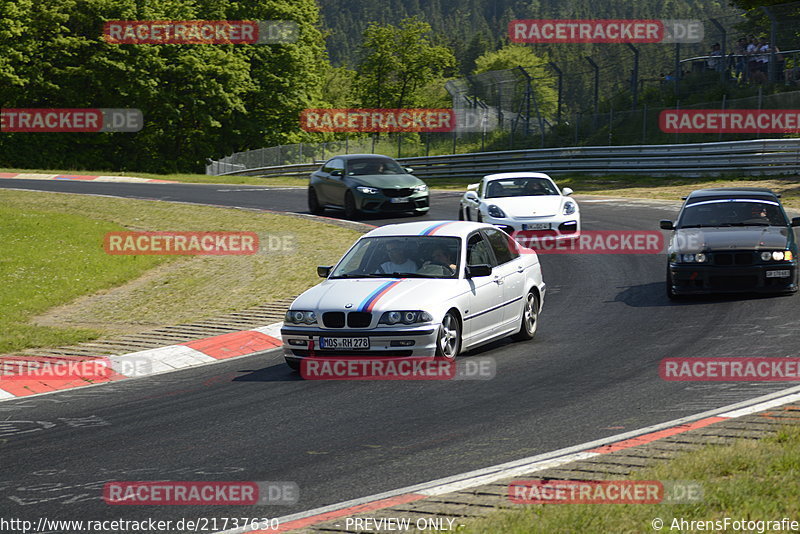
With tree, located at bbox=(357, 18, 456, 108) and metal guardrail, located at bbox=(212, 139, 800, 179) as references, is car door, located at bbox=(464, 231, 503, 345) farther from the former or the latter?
tree, located at bbox=(357, 18, 456, 108)

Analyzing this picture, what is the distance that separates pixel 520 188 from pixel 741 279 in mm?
7313

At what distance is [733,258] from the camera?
45.9ft

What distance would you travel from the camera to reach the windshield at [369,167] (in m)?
25.5

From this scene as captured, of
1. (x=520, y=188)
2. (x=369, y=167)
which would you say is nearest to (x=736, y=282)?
(x=520, y=188)

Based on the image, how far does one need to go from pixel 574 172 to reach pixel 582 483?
3238cm

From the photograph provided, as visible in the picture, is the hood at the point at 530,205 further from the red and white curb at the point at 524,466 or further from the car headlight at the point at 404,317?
the red and white curb at the point at 524,466

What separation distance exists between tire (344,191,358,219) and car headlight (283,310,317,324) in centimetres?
1453

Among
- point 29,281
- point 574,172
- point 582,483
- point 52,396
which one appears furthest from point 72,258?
point 574,172

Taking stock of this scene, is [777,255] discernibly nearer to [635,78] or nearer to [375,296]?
[375,296]

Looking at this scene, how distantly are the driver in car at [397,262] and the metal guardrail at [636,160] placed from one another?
74.9 ft

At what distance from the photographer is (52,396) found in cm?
991

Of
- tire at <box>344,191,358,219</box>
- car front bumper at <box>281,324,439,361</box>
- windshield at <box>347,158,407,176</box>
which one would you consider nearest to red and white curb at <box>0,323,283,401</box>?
car front bumper at <box>281,324,439,361</box>

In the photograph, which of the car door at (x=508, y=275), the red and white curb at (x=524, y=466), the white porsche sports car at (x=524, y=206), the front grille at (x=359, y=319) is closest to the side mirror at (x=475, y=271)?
the car door at (x=508, y=275)

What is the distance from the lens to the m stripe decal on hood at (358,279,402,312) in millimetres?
10203
